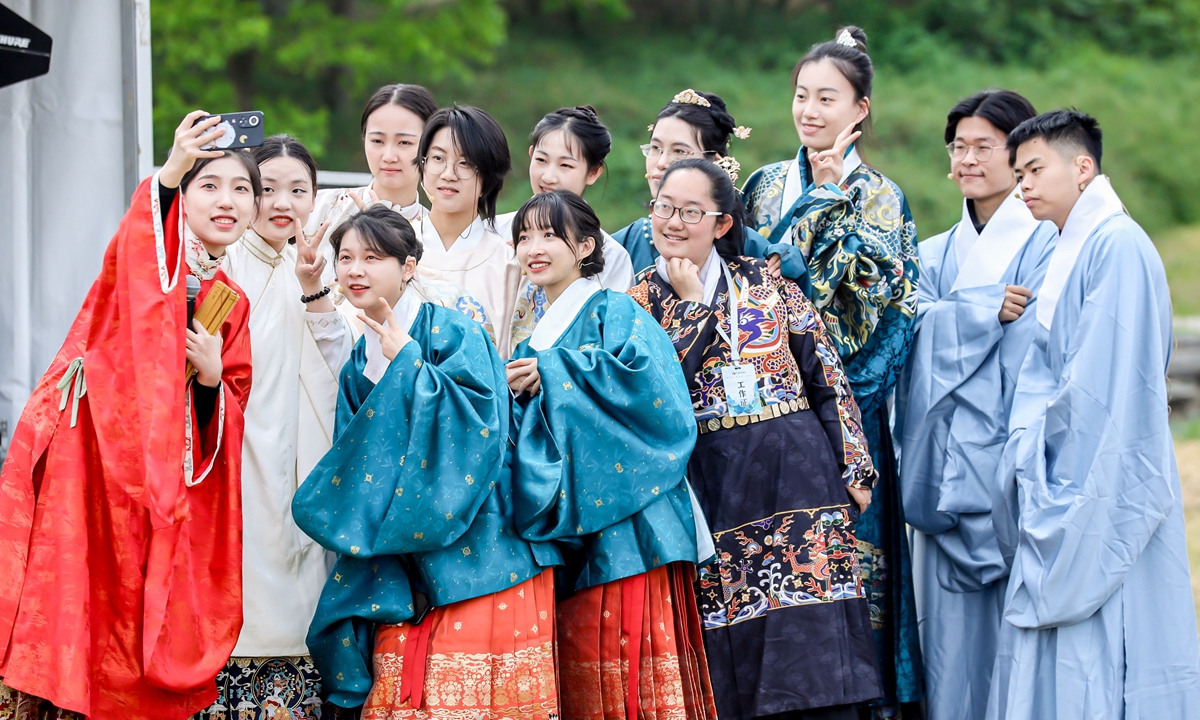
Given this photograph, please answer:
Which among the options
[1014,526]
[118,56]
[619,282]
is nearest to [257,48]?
[118,56]

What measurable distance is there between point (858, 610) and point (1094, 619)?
27.4 inches

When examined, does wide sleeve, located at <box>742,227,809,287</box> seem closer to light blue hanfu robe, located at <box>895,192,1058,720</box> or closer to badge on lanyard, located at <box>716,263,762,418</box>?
badge on lanyard, located at <box>716,263,762,418</box>

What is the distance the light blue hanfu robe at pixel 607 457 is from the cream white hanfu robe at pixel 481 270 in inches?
15.4

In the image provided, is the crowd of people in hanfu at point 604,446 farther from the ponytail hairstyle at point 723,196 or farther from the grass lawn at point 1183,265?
the grass lawn at point 1183,265

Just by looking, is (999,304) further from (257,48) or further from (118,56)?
(257,48)

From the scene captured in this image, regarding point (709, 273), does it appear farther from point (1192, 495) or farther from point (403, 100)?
point (1192, 495)

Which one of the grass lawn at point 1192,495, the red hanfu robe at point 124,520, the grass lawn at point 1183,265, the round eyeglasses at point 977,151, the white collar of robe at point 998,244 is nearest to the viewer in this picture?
the red hanfu robe at point 124,520

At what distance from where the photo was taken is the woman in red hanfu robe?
2.89 metres

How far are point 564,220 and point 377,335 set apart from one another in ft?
2.07

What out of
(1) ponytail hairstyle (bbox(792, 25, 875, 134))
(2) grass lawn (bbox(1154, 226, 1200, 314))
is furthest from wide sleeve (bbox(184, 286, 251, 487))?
(2) grass lawn (bbox(1154, 226, 1200, 314))

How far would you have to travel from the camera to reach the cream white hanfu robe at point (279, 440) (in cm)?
327

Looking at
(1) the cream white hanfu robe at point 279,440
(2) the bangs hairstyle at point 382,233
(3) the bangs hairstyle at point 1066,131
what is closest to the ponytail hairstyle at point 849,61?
(3) the bangs hairstyle at point 1066,131

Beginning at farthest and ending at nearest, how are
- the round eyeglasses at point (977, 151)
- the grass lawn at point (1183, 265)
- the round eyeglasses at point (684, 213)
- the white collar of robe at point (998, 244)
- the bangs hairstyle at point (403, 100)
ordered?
the grass lawn at point (1183, 265)
the round eyeglasses at point (977, 151)
the white collar of robe at point (998, 244)
the bangs hairstyle at point (403, 100)
the round eyeglasses at point (684, 213)

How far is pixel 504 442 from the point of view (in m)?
3.19
